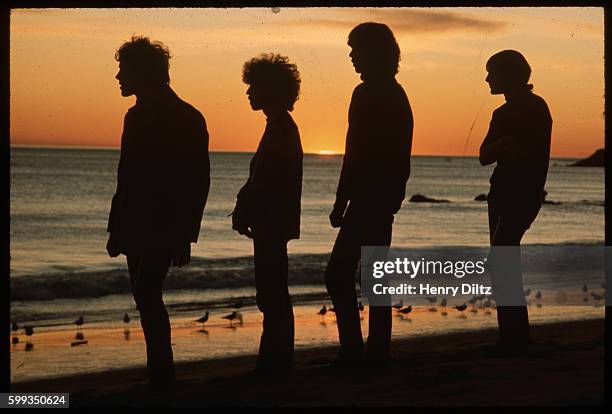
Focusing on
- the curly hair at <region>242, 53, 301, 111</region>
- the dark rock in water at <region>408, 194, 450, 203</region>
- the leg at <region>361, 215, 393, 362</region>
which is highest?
the dark rock in water at <region>408, 194, 450, 203</region>

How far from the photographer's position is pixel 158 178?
5.56 m

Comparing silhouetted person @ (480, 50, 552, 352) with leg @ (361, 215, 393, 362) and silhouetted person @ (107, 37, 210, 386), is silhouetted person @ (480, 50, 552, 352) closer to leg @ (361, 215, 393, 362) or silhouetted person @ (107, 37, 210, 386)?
leg @ (361, 215, 393, 362)

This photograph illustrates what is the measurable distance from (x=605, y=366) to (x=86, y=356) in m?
3.95

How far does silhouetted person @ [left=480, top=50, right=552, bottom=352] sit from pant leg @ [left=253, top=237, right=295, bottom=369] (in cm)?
133

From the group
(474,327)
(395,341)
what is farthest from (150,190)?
(474,327)

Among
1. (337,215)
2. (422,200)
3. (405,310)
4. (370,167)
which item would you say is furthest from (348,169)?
(422,200)

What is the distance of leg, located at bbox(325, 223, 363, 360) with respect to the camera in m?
5.78

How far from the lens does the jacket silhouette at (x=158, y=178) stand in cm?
555

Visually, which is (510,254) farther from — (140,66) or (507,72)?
(140,66)

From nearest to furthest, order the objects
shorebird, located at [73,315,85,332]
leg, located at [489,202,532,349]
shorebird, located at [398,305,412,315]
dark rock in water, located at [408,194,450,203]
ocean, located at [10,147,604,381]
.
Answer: leg, located at [489,202,532,349]
ocean, located at [10,147,604,381]
shorebird, located at [73,315,85,332]
shorebird, located at [398,305,412,315]
dark rock in water, located at [408,194,450,203]

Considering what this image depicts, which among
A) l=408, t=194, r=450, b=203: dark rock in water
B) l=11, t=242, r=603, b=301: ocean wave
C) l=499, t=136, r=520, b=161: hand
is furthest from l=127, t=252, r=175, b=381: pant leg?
l=408, t=194, r=450, b=203: dark rock in water

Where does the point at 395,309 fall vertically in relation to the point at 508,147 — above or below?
below

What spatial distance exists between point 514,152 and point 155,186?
2.08m
